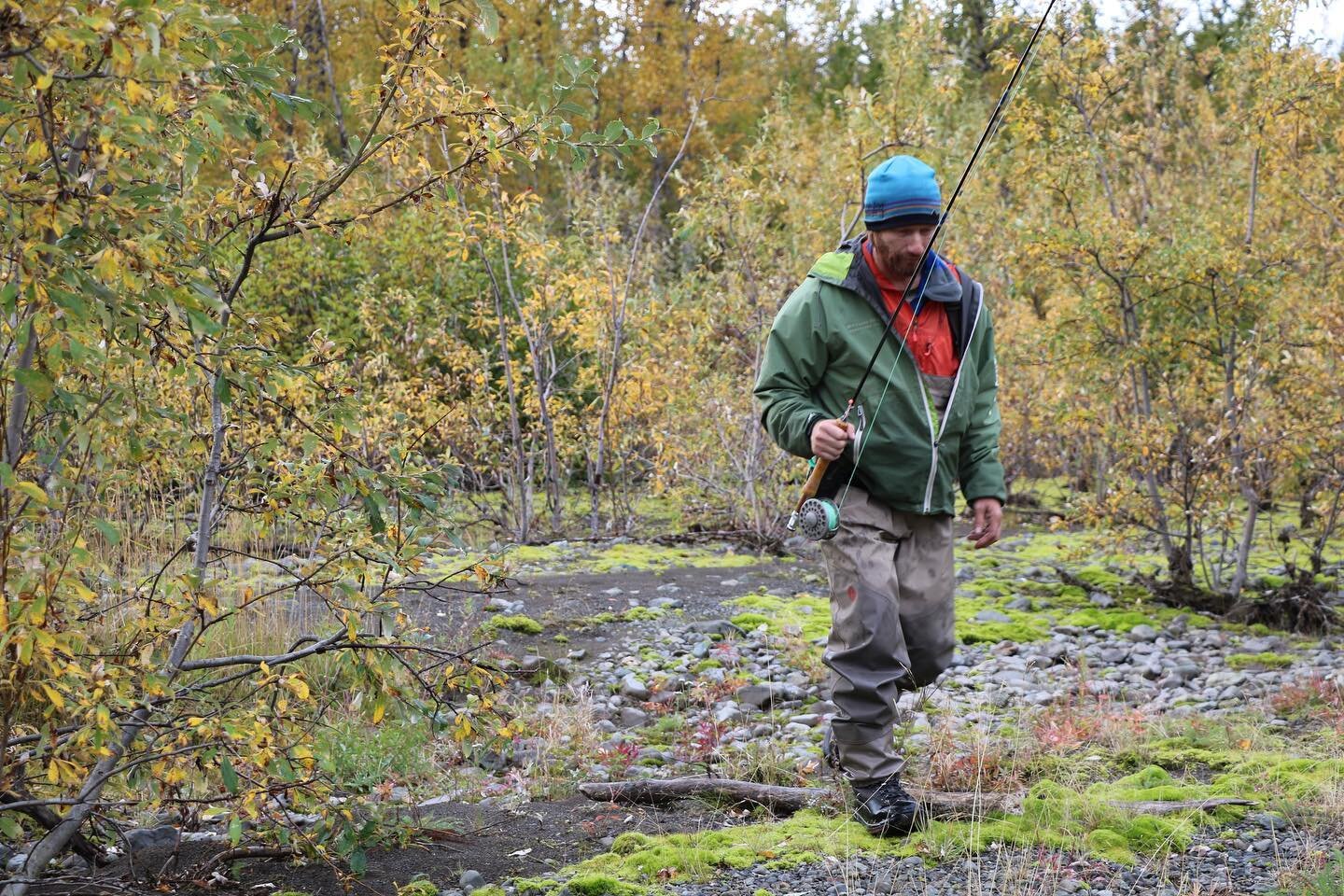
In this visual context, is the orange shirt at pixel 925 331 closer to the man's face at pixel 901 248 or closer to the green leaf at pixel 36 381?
the man's face at pixel 901 248

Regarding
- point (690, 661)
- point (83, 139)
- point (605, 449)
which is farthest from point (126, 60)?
point (605, 449)

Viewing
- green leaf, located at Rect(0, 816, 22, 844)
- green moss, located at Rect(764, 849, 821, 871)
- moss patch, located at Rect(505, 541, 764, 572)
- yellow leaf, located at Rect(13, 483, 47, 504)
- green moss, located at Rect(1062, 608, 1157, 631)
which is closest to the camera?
yellow leaf, located at Rect(13, 483, 47, 504)

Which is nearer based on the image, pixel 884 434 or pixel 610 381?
pixel 884 434

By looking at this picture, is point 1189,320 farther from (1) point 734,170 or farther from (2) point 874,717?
(2) point 874,717

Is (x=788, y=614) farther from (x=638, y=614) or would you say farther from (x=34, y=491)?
(x=34, y=491)

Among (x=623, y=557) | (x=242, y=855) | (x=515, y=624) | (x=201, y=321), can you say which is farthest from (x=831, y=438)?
(x=623, y=557)

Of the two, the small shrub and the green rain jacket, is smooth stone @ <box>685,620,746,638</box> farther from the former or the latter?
the green rain jacket

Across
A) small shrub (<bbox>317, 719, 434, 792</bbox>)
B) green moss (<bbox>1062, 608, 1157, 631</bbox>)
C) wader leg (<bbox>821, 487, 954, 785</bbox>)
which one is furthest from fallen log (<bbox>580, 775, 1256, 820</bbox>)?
green moss (<bbox>1062, 608, 1157, 631</bbox>)

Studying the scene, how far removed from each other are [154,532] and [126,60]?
5.57 metres

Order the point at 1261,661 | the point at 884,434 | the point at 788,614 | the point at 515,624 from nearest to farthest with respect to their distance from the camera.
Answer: the point at 884,434 → the point at 1261,661 → the point at 515,624 → the point at 788,614

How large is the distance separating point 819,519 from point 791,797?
1091 mm

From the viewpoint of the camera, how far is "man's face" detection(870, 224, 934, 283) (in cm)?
445

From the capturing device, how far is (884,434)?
446 cm

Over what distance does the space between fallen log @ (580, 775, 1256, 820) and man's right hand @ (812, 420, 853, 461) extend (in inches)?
47.0
